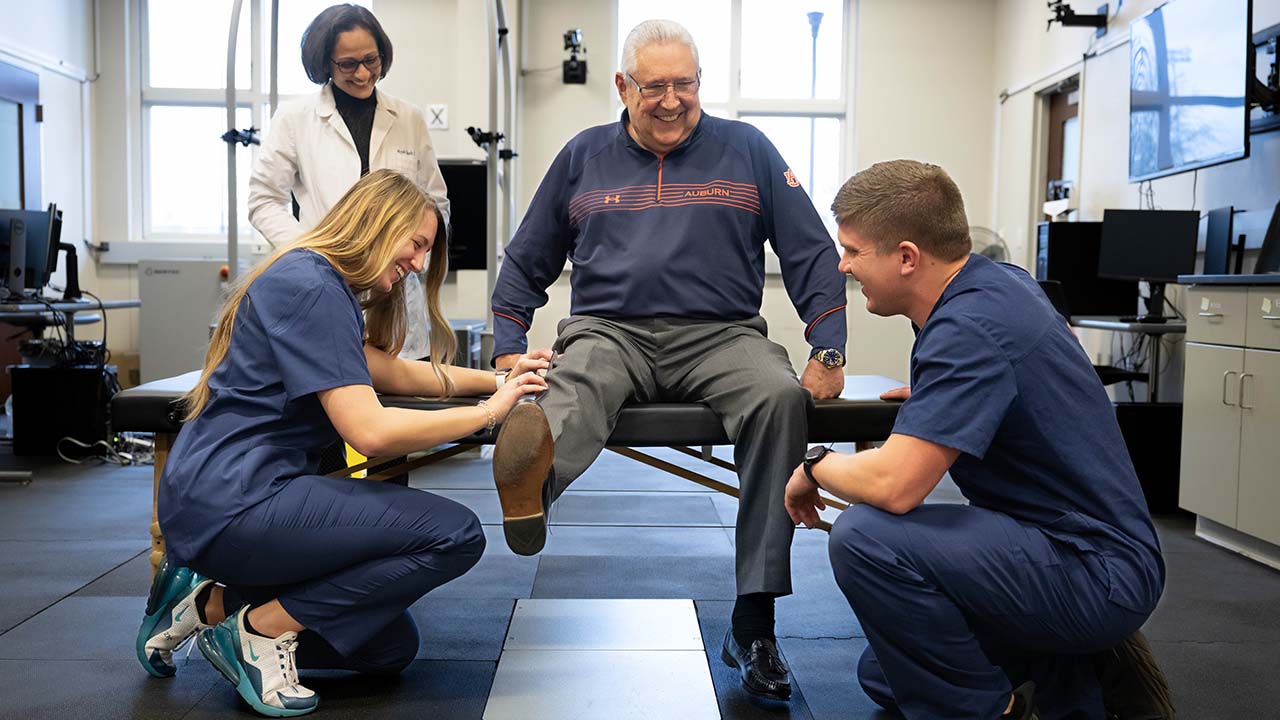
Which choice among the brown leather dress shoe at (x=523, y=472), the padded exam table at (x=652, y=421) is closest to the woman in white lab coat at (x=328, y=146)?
Result: the padded exam table at (x=652, y=421)

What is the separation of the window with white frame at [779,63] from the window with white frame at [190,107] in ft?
8.37

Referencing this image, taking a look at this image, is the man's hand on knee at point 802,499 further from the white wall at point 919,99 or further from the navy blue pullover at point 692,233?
the white wall at point 919,99

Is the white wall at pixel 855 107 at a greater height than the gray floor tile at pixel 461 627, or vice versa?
the white wall at pixel 855 107

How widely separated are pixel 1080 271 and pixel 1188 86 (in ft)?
3.23

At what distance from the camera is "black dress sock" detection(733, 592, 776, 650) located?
5.92ft

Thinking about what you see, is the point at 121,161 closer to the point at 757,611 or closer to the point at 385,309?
the point at 385,309

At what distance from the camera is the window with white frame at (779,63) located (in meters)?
7.17

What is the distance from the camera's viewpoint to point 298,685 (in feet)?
5.69

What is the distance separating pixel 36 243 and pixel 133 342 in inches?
96.4

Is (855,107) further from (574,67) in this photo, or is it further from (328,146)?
(328,146)

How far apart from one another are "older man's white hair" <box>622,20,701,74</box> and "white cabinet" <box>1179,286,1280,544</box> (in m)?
1.87

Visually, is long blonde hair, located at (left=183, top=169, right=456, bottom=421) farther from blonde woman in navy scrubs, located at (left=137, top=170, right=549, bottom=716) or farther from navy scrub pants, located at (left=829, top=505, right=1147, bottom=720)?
navy scrub pants, located at (left=829, top=505, right=1147, bottom=720)

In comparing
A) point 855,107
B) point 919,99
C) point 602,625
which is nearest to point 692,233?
point 602,625

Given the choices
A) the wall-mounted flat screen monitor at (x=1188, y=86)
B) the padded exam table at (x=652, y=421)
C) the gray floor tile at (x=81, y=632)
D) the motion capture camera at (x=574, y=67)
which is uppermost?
the motion capture camera at (x=574, y=67)
